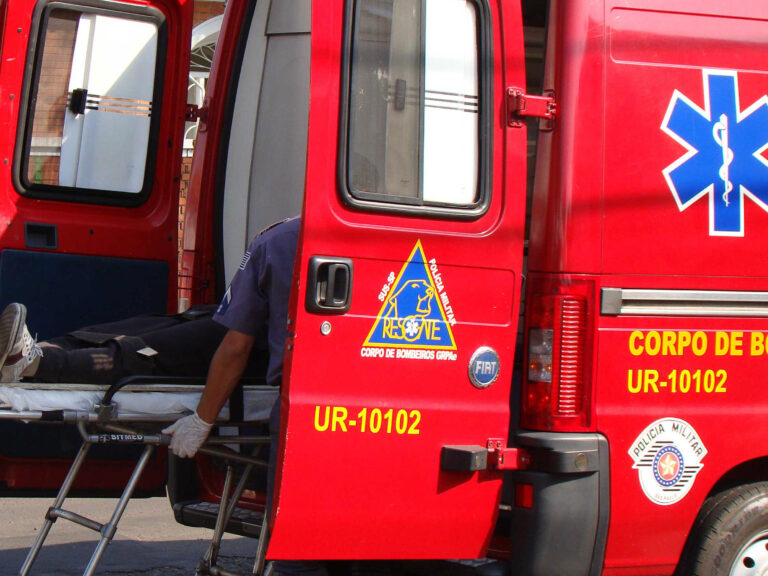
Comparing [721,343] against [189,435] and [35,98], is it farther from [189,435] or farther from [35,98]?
[35,98]

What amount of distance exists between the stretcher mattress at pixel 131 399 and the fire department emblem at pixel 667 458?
127 cm

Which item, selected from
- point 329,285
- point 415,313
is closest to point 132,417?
point 329,285

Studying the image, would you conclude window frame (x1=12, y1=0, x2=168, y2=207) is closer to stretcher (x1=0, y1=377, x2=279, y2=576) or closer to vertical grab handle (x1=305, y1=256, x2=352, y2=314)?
stretcher (x1=0, y1=377, x2=279, y2=576)

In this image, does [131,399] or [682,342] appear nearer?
[682,342]

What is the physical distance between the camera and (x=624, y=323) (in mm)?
3379

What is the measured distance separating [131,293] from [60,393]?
1196 millimetres

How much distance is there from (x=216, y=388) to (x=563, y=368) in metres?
1.17

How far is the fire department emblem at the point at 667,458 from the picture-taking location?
11.2 ft

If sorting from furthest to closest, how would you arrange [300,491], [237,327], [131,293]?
1. [131,293]
2. [237,327]
3. [300,491]

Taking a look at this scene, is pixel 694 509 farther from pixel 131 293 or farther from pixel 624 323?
pixel 131 293

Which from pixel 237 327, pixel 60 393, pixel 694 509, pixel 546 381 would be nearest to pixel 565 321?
pixel 546 381

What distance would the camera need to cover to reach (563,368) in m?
3.34

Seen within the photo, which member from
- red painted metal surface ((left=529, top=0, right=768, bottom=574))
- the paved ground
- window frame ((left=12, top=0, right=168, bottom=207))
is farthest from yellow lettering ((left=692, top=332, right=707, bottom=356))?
the paved ground

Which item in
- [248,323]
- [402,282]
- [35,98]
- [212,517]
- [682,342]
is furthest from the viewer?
[35,98]
